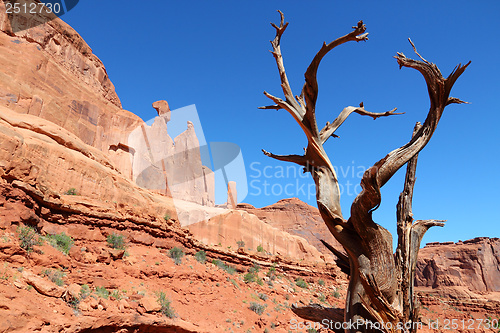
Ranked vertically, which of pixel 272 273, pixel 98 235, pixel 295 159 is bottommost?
pixel 272 273

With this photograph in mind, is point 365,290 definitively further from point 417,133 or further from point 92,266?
point 92,266

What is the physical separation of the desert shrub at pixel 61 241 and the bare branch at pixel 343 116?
11.1m

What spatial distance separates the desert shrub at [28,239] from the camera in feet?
30.2

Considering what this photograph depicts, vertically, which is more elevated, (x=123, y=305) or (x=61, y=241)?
(x=61, y=241)

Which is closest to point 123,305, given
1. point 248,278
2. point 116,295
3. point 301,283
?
point 116,295

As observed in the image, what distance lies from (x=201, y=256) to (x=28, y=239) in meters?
10.9

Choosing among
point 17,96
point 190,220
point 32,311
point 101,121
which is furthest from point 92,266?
point 101,121

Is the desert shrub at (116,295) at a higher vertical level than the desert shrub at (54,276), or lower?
lower

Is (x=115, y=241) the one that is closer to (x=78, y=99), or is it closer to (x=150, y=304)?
(x=150, y=304)

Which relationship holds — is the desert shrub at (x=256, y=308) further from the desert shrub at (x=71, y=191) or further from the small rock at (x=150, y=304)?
the desert shrub at (x=71, y=191)

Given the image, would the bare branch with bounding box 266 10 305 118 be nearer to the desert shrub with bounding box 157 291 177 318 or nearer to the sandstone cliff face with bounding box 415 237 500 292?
the desert shrub with bounding box 157 291 177 318

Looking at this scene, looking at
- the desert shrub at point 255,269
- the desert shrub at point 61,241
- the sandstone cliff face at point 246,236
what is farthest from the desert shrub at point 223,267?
the desert shrub at point 61,241

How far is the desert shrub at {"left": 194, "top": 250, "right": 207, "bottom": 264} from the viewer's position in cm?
1869

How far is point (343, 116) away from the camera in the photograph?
10.2 feet
